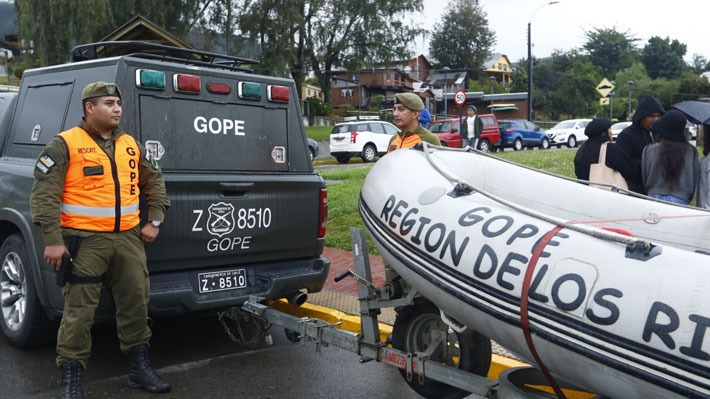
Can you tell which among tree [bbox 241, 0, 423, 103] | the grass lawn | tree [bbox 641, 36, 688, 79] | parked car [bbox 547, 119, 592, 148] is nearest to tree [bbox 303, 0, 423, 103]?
tree [bbox 241, 0, 423, 103]

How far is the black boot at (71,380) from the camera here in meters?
4.14

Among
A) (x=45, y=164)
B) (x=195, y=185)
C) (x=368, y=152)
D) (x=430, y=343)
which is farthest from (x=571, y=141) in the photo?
(x=45, y=164)

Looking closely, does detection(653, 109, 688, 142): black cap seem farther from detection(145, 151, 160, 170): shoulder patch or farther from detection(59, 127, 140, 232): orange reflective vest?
detection(59, 127, 140, 232): orange reflective vest

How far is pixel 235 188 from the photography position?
4.89 metres

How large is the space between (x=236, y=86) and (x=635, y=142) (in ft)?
10.8

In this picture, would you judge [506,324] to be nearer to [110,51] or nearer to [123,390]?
[123,390]

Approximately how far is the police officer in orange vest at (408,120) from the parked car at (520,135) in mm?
27527

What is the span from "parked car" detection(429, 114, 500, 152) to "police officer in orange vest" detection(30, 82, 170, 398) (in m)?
22.6

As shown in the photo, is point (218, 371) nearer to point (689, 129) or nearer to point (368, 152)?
point (689, 129)

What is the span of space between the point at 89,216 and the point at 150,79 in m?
1.02

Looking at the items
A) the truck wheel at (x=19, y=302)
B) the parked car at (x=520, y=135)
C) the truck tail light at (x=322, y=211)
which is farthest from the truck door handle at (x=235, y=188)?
the parked car at (x=520, y=135)

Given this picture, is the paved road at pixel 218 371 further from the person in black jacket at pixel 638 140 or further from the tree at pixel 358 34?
the tree at pixel 358 34

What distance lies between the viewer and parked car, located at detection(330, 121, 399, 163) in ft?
85.0

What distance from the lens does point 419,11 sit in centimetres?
4878
